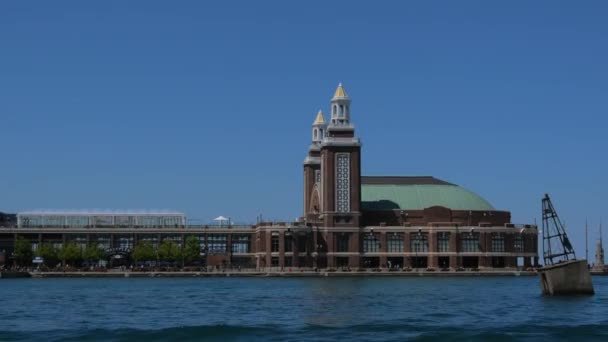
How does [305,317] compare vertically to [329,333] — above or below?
above

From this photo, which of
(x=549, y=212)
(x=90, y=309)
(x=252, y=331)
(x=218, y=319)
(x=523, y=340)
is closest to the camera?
(x=523, y=340)

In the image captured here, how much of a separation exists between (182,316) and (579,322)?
28.4 m

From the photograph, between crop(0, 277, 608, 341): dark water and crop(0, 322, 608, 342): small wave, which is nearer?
crop(0, 322, 608, 342): small wave

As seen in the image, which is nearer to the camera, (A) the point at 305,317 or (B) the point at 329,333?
(B) the point at 329,333

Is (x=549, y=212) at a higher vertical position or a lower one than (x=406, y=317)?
higher

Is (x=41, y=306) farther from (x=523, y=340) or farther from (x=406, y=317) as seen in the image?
(x=523, y=340)

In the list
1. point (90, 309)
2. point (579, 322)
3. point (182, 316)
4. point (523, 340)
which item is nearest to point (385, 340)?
point (523, 340)

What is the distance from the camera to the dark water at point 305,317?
67125mm

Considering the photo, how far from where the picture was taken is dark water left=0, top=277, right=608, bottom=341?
67.1 meters

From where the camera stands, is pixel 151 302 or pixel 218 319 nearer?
pixel 218 319

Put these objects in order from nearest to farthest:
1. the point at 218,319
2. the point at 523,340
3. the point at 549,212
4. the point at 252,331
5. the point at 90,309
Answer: the point at 523,340 < the point at 252,331 < the point at 218,319 < the point at 90,309 < the point at 549,212

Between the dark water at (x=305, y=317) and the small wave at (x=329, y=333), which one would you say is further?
the dark water at (x=305, y=317)

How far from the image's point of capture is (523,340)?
63875 millimetres

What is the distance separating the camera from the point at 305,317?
3194 inches
